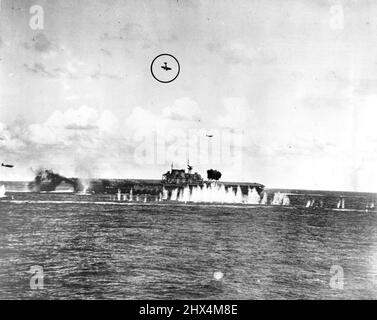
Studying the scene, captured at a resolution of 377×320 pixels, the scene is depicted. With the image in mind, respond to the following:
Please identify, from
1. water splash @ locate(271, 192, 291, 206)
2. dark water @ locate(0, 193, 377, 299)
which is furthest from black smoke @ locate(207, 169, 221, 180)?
dark water @ locate(0, 193, 377, 299)

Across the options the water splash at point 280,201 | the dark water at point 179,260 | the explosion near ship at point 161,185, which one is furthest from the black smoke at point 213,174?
the dark water at point 179,260

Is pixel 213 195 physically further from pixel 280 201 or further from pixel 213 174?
pixel 280 201

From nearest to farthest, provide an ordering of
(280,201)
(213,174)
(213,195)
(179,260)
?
(179,260)
(213,174)
(213,195)
(280,201)

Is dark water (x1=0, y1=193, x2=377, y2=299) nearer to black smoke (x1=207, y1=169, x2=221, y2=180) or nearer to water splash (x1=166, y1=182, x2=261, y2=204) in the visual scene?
black smoke (x1=207, y1=169, x2=221, y2=180)

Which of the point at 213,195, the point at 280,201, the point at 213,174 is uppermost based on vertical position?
the point at 213,174

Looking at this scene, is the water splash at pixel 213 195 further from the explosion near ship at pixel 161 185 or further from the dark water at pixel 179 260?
the dark water at pixel 179 260

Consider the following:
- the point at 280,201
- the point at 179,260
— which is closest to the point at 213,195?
the point at 280,201
